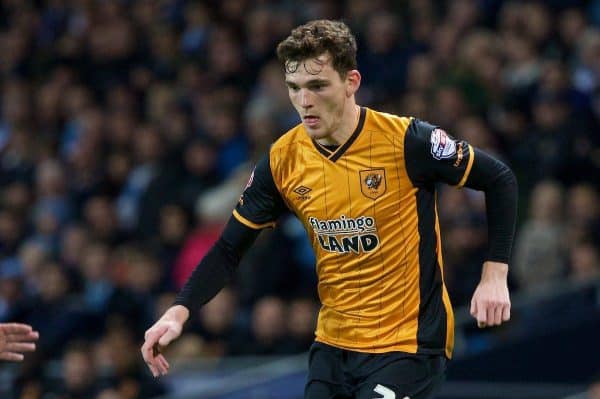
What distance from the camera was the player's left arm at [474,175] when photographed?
496cm

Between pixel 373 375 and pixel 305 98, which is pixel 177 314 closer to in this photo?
pixel 373 375

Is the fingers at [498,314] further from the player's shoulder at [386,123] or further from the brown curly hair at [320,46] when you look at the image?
the brown curly hair at [320,46]

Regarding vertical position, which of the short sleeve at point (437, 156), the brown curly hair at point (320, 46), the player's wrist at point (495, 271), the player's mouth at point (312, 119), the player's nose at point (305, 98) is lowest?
the player's wrist at point (495, 271)

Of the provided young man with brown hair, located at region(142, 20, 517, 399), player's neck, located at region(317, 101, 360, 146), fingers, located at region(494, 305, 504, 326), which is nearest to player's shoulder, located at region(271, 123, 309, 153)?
young man with brown hair, located at region(142, 20, 517, 399)

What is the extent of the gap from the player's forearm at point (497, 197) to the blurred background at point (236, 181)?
2.59 m

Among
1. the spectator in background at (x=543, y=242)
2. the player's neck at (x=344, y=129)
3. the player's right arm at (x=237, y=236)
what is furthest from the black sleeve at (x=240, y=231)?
the spectator in background at (x=543, y=242)

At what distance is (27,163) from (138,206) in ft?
7.91

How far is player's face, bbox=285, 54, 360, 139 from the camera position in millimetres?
4922

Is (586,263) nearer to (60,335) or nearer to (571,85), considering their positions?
(571,85)

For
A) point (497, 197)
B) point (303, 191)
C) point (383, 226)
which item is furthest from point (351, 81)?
point (497, 197)

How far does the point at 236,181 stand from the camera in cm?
1102

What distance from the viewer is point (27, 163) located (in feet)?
45.2

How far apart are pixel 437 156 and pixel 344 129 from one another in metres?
0.40

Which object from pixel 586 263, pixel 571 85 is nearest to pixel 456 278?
pixel 586 263
